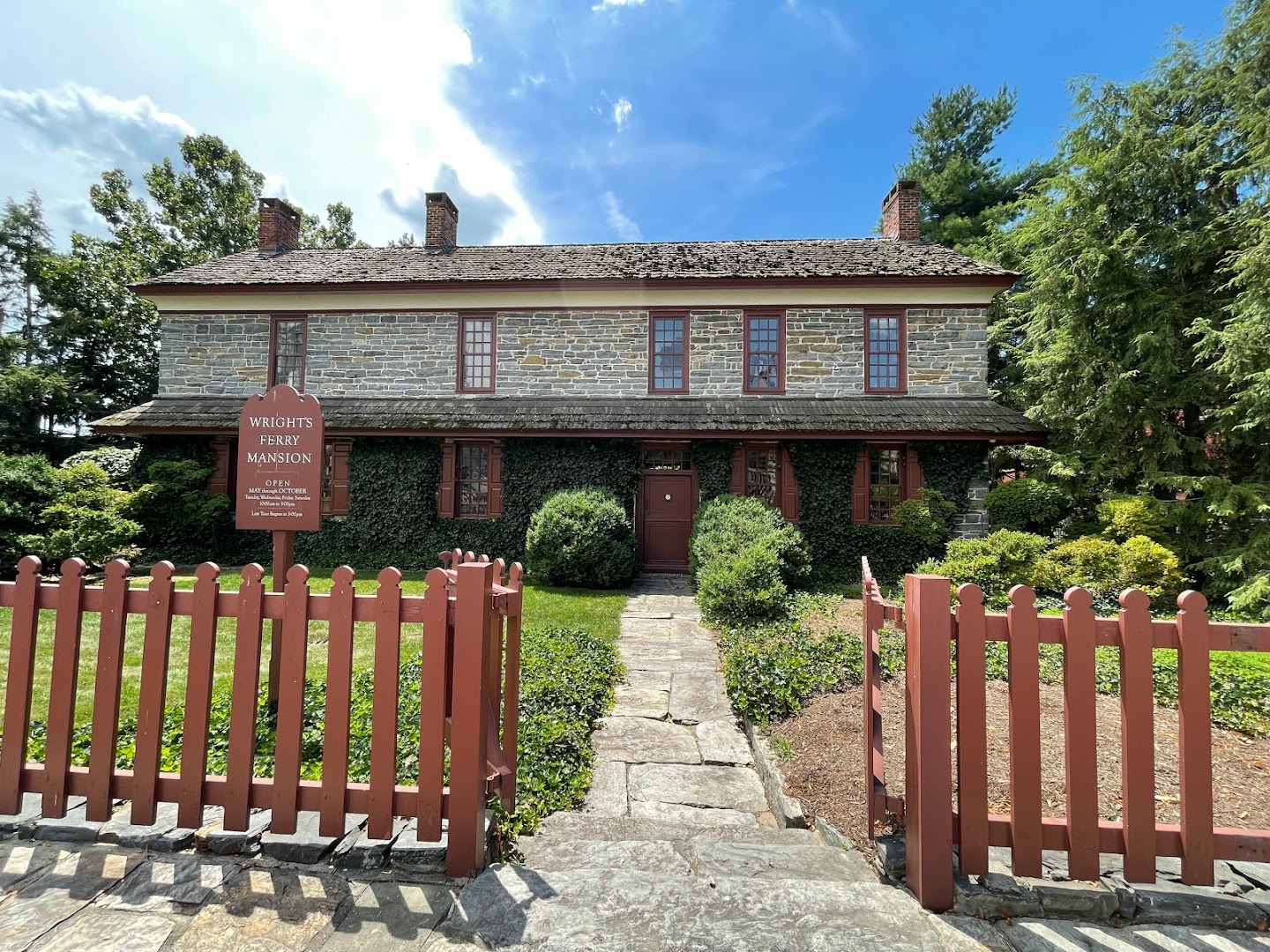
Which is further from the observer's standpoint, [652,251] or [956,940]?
[652,251]

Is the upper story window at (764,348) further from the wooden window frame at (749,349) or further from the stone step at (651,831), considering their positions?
the stone step at (651,831)

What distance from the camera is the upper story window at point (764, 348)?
1329 centimetres

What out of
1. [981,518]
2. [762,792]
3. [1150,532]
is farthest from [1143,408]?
[762,792]

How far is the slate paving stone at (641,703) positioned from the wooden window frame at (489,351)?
998 centimetres

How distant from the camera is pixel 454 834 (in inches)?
90.3

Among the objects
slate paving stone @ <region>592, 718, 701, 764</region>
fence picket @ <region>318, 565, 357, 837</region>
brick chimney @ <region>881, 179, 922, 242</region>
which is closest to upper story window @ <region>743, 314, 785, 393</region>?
brick chimney @ <region>881, 179, 922, 242</region>

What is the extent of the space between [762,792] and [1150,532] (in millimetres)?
11005

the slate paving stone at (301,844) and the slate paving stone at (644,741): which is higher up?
the slate paving stone at (301,844)

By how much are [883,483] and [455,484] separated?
32.3 ft

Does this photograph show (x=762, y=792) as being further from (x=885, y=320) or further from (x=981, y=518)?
(x=885, y=320)

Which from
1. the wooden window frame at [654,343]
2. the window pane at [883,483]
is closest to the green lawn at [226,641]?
the wooden window frame at [654,343]

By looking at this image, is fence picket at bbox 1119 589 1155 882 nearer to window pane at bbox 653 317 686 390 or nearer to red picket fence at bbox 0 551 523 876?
red picket fence at bbox 0 551 523 876

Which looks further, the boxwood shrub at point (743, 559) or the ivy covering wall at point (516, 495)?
the ivy covering wall at point (516, 495)

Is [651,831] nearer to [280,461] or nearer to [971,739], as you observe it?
[971,739]
